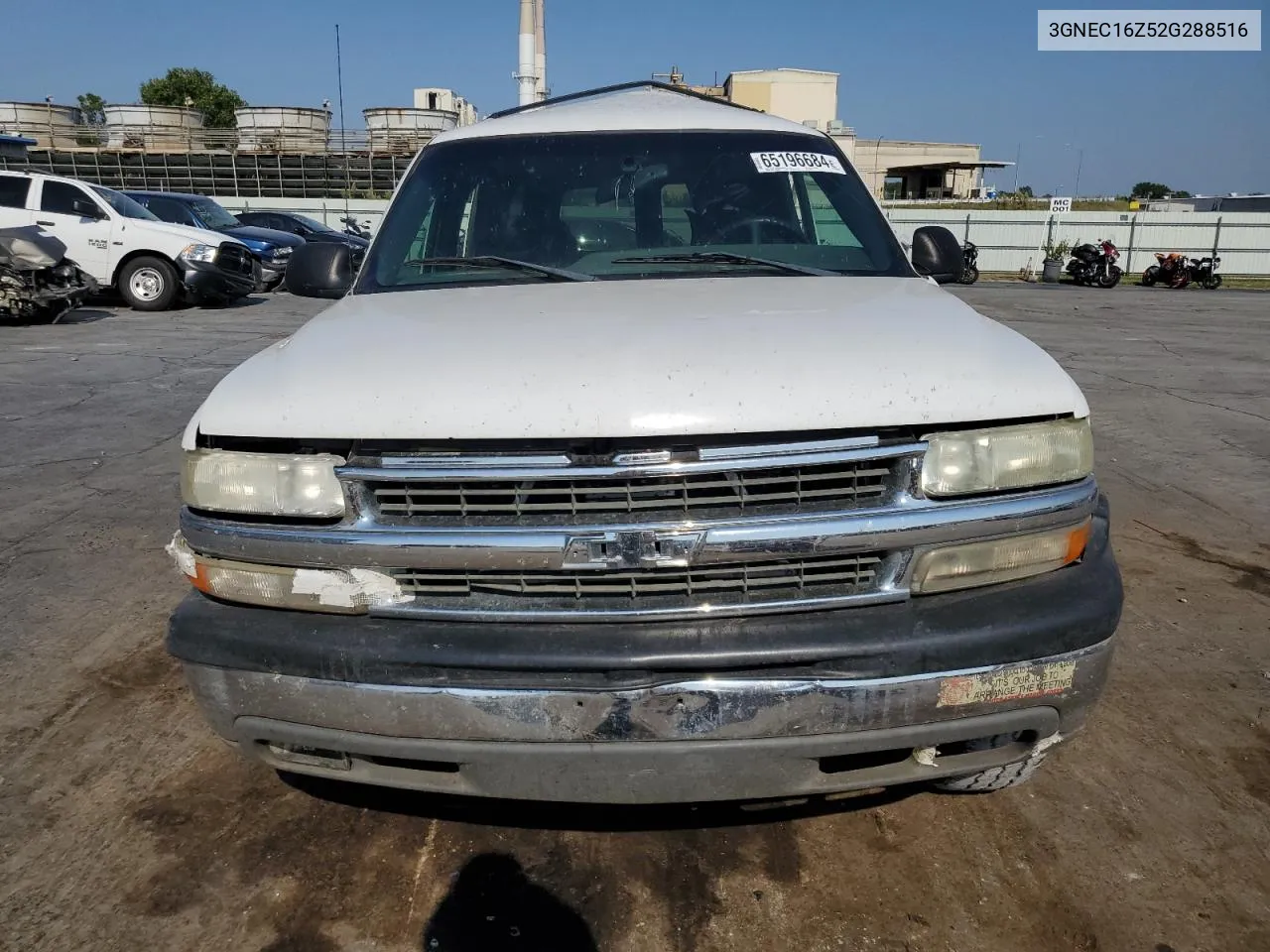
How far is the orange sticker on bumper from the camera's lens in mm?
1965

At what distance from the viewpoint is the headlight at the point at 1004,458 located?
6.66 ft

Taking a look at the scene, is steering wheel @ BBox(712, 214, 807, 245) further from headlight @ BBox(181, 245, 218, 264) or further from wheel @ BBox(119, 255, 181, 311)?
wheel @ BBox(119, 255, 181, 311)

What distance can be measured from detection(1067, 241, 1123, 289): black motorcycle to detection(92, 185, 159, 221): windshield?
70.1 ft

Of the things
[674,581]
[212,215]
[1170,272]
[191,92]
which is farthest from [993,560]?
[191,92]

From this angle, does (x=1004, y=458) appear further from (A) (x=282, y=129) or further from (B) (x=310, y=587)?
(A) (x=282, y=129)

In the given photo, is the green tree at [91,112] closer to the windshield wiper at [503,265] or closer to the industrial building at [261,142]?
the industrial building at [261,142]

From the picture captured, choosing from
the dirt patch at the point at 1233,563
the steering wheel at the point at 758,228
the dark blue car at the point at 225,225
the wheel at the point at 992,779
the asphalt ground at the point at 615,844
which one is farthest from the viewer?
the dark blue car at the point at 225,225

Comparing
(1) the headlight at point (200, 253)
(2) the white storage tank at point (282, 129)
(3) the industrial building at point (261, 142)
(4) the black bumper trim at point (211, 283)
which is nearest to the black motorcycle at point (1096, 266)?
(3) the industrial building at point (261, 142)

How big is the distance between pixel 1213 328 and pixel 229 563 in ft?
51.7

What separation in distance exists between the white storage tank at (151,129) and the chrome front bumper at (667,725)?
44.4m

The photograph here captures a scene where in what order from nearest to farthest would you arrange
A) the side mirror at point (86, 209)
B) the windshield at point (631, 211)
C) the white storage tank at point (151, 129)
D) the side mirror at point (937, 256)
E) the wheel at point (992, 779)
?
the wheel at point (992, 779) → the windshield at point (631, 211) → the side mirror at point (937, 256) → the side mirror at point (86, 209) → the white storage tank at point (151, 129)

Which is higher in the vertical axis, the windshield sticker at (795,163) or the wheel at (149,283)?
the windshield sticker at (795,163)

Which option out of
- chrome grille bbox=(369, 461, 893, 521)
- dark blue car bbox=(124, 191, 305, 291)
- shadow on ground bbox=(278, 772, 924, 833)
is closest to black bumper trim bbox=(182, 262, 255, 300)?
dark blue car bbox=(124, 191, 305, 291)

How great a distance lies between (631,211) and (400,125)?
40.3m
